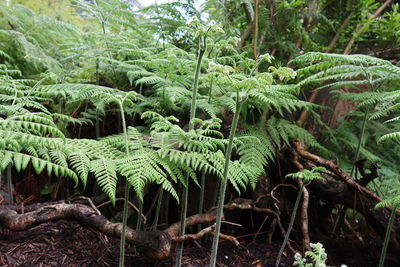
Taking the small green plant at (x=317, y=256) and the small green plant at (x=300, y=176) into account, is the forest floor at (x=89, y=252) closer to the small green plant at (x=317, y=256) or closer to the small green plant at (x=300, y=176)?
the small green plant at (x=300, y=176)

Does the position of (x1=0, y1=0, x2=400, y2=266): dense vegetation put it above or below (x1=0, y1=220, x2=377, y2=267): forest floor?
above

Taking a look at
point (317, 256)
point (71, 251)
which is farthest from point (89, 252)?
point (317, 256)

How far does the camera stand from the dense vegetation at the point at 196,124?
61.3 inches

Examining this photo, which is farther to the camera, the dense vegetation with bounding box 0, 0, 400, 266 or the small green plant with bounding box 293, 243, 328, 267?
the dense vegetation with bounding box 0, 0, 400, 266

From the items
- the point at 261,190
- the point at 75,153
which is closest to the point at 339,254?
the point at 261,190

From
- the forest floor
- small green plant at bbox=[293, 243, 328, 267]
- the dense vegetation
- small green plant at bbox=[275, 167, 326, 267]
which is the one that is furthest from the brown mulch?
small green plant at bbox=[293, 243, 328, 267]

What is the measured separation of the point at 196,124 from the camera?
230 cm

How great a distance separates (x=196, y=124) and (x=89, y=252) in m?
1.21

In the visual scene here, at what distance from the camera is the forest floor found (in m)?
1.77

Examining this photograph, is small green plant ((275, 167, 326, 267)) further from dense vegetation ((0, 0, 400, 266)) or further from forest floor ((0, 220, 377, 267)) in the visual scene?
forest floor ((0, 220, 377, 267))

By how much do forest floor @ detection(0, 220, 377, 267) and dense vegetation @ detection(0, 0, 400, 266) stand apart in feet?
0.48

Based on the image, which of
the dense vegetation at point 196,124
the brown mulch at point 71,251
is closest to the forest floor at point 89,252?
the brown mulch at point 71,251

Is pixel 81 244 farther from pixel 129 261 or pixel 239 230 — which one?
pixel 239 230

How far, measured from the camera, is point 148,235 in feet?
5.95
